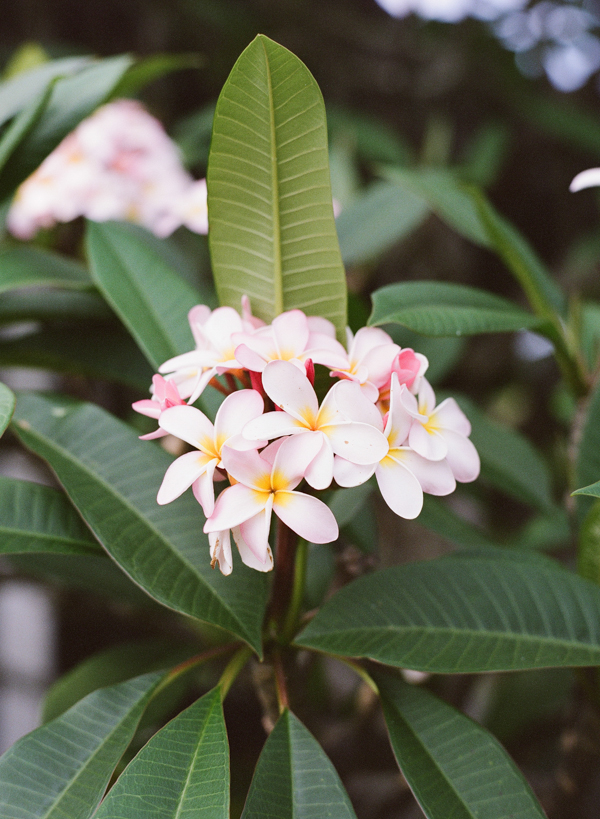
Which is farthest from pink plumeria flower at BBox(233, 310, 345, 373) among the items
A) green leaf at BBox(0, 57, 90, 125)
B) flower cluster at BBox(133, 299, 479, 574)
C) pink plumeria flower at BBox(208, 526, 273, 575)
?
green leaf at BBox(0, 57, 90, 125)

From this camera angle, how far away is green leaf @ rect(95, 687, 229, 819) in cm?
38

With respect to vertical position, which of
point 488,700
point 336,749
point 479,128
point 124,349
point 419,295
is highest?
point 419,295

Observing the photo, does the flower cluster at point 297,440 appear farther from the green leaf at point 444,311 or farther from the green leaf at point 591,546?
the green leaf at point 591,546

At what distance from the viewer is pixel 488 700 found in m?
1.04

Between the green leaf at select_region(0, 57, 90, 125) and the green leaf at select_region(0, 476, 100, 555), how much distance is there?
489mm

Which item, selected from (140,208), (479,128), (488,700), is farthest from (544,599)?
(479,128)

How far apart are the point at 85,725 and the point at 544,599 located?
380 mm

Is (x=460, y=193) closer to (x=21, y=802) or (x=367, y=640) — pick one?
(x=367, y=640)

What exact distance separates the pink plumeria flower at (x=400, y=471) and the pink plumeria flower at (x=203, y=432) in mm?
65

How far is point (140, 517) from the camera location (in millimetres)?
496

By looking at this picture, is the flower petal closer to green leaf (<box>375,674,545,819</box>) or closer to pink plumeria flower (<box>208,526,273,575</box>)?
pink plumeria flower (<box>208,526,273,575</box>)

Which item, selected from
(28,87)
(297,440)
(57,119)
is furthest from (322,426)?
(28,87)

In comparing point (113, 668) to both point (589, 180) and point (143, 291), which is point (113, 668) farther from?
point (589, 180)

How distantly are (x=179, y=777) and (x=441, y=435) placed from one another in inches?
11.6
